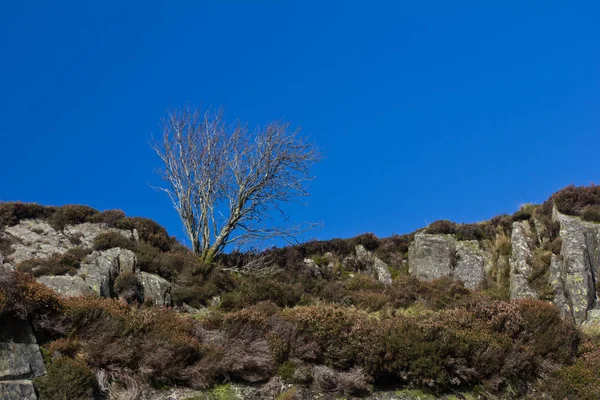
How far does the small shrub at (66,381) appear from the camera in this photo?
8727 millimetres

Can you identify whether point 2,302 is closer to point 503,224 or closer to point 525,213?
point 503,224

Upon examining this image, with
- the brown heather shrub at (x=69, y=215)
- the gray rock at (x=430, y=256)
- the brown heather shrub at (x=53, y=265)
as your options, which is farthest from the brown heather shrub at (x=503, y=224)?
the brown heather shrub at (x=69, y=215)

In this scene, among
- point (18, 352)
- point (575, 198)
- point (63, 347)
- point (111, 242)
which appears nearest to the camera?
point (18, 352)

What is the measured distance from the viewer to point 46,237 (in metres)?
20.7

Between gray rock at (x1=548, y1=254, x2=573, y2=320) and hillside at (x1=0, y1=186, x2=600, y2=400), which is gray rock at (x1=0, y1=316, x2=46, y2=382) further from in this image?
gray rock at (x1=548, y1=254, x2=573, y2=320)

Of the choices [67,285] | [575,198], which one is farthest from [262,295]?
[575,198]

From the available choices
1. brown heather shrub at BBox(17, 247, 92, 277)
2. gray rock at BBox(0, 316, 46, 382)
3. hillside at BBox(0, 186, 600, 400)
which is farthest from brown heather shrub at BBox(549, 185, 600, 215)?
gray rock at BBox(0, 316, 46, 382)

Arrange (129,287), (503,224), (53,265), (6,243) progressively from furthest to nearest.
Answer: (503,224)
(6,243)
(129,287)
(53,265)

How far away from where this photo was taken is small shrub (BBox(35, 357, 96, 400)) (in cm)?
873

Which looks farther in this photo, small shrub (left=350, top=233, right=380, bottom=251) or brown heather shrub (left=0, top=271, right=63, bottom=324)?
small shrub (left=350, top=233, right=380, bottom=251)

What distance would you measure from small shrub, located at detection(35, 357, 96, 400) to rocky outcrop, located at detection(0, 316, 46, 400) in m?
0.18

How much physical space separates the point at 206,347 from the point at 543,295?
12221mm

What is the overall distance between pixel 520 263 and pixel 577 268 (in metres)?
2.47

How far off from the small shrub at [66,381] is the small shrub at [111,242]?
10656 mm
